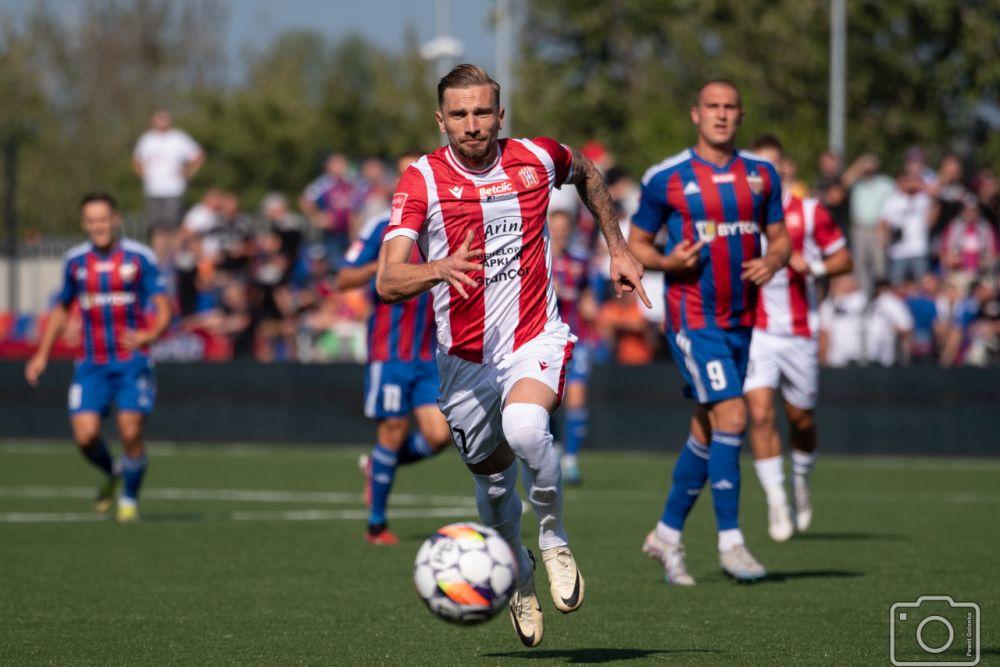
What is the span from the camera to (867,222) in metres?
22.0

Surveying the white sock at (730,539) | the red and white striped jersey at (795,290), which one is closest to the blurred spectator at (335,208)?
the red and white striped jersey at (795,290)

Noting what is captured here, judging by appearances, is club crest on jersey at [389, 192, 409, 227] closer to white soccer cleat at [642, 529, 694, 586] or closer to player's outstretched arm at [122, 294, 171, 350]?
white soccer cleat at [642, 529, 694, 586]

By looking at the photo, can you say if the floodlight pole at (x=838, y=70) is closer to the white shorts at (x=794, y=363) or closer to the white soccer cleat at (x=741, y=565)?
the white shorts at (x=794, y=363)

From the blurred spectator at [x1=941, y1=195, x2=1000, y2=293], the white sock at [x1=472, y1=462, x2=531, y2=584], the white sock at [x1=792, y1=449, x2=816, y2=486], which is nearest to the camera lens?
the white sock at [x1=472, y1=462, x2=531, y2=584]

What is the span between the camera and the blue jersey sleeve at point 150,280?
12742 millimetres

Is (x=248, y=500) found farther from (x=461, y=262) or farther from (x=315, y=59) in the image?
(x=315, y=59)

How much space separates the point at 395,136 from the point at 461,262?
44.2m

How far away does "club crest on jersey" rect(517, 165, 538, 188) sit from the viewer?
7.28m

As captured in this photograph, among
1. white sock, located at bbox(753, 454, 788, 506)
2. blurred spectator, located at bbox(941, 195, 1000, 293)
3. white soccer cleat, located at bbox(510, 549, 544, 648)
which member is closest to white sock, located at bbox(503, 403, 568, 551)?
white soccer cleat, located at bbox(510, 549, 544, 648)

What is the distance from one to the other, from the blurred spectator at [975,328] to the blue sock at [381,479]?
9.99 m

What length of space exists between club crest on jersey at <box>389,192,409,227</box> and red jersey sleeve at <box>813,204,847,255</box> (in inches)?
196

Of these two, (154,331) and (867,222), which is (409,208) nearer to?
(154,331)

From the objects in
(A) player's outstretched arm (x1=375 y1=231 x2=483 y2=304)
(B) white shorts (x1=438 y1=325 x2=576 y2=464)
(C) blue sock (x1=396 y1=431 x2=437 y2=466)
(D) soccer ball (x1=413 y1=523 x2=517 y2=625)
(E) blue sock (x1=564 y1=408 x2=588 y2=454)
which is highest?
(A) player's outstretched arm (x1=375 y1=231 x2=483 y2=304)

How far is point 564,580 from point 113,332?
651 cm
